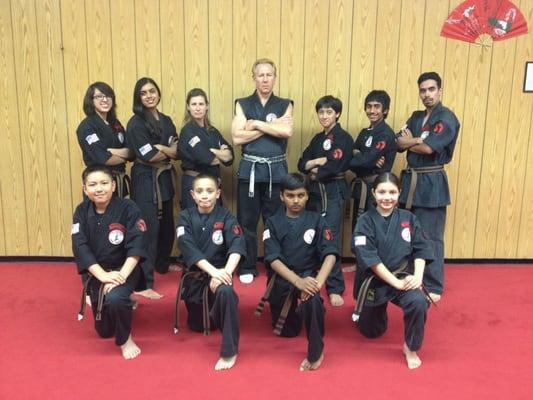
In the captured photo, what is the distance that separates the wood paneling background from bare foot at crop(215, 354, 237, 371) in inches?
70.9

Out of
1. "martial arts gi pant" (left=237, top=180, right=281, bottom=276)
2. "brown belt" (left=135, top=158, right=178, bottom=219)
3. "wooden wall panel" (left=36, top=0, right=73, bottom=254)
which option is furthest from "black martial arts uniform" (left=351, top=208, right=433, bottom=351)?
"wooden wall panel" (left=36, top=0, right=73, bottom=254)

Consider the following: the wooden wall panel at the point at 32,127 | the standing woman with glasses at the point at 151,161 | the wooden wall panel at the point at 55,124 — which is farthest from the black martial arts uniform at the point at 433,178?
the wooden wall panel at the point at 32,127

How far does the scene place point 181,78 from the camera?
3.99 m

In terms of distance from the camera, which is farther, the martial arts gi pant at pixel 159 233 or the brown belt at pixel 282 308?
the martial arts gi pant at pixel 159 233

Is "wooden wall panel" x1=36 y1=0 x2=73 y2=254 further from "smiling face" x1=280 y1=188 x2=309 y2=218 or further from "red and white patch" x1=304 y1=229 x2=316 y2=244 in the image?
"red and white patch" x1=304 y1=229 x2=316 y2=244

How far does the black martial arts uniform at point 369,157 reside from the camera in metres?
3.54

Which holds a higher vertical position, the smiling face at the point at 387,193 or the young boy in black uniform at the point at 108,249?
the smiling face at the point at 387,193

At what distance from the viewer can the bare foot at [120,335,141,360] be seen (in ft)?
8.83

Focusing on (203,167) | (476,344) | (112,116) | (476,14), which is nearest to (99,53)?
(112,116)

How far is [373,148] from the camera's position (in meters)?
3.55

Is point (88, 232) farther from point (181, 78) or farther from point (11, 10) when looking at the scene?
point (11, 10)

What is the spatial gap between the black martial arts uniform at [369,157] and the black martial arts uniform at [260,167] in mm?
542

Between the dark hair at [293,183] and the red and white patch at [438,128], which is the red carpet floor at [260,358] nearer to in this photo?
the dark hair at [293,183]

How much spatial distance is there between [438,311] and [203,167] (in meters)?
1.87
